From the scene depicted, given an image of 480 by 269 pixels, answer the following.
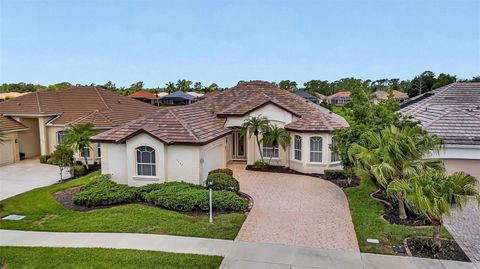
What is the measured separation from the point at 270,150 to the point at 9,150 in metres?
20.7

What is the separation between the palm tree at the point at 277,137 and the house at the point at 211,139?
65 cm

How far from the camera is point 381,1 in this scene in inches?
853

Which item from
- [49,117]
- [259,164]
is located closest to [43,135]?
[49,117]

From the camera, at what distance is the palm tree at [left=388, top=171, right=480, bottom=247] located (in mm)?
9984

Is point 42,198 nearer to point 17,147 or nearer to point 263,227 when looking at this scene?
point 263,227

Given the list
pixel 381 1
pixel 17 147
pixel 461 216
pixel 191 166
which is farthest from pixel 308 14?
pixel 17 147

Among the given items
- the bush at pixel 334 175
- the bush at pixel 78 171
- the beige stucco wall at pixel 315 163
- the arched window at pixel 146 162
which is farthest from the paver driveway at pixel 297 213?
the bush at pixel 78 171

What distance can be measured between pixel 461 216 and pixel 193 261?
10.5 m

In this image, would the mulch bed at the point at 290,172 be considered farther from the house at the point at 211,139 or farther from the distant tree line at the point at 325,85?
the distant tree line at the point at 325,85

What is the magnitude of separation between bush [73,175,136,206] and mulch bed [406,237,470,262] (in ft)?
37.6

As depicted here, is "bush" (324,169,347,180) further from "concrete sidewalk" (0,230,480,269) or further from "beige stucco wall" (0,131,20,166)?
"beige stucco wall" (0,131,20,166)

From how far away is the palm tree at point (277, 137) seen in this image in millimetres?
22125

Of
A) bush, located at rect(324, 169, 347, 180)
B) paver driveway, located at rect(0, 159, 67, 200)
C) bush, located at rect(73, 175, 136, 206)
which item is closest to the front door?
bush, located at rect(324, 169, 347, 180)

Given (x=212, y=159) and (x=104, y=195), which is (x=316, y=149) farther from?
(x=104, y=195)
